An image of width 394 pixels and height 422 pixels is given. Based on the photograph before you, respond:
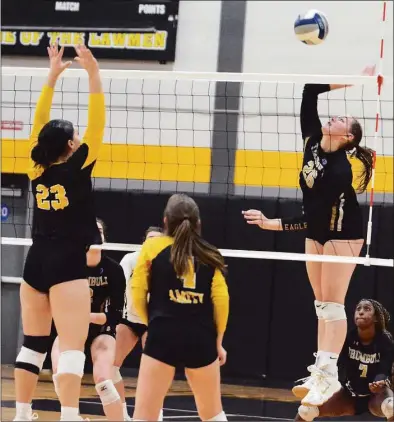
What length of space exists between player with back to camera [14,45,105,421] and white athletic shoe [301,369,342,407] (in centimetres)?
184

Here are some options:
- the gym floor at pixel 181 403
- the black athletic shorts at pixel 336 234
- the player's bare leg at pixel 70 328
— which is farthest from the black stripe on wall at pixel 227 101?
the player's bare leg at pixel 70 328

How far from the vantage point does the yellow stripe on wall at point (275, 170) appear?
38.0ft

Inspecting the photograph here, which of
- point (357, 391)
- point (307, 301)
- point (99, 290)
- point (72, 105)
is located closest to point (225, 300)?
point (99, 290)

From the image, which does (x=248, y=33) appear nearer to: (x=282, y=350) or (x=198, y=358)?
(x=282, y=350)

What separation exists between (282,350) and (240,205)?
6.44 ft

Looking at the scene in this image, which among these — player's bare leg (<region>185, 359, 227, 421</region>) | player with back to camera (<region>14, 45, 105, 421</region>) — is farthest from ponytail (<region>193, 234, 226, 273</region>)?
player with back to camera (<region>14, 45, 105, 421</region>)

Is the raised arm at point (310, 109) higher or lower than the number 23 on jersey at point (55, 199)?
higher

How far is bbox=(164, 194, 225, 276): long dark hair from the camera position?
5.11 meters

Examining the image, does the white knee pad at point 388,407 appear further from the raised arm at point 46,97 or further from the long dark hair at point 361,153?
the raised arm at point 46,97

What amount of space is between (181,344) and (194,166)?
6.94 meters

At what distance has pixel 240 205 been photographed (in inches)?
458

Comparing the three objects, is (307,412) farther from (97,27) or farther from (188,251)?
(97,27)

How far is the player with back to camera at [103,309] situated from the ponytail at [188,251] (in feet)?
5.31

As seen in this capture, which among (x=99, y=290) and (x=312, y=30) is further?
(x=99, y=290)
